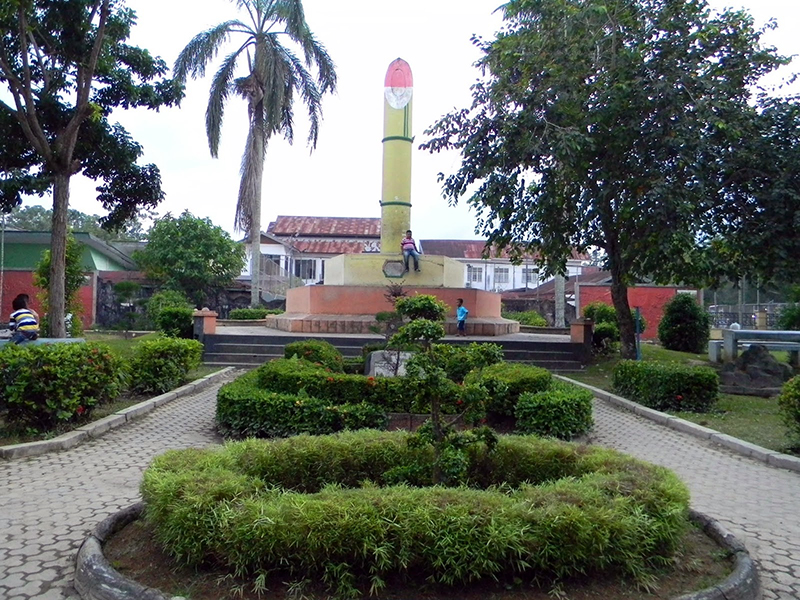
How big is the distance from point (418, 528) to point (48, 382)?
208 inches

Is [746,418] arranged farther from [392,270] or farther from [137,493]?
[392,270]

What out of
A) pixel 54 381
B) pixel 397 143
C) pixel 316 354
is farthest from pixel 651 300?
pixel 54 381

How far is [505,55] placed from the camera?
12070 millimetres

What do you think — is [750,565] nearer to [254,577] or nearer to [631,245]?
[254,577]

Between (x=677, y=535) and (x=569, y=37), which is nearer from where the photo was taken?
(x=677, y=535)

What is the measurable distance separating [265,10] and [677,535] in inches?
960

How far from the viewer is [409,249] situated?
17422 millimetres

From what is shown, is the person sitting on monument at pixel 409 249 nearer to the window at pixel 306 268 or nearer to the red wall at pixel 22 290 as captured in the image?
the red wall at pixel 22 290

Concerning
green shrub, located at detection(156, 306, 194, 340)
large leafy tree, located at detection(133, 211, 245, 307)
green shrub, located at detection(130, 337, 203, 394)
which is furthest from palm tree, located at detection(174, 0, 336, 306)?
green shrub, located at detection(130, 337, 203, 394)

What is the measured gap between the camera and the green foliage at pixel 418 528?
121 inches

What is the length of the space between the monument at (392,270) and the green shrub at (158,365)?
22.0 ft

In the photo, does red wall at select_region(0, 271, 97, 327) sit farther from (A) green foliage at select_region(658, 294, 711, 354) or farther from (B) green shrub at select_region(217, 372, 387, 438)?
(B) green shrub at select_region(217, 372, 387, 438)

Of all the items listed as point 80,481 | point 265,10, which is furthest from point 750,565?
point 265,10

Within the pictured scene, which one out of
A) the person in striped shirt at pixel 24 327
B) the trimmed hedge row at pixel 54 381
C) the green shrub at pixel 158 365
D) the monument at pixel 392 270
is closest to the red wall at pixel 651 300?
the monument at pixel 392 270
